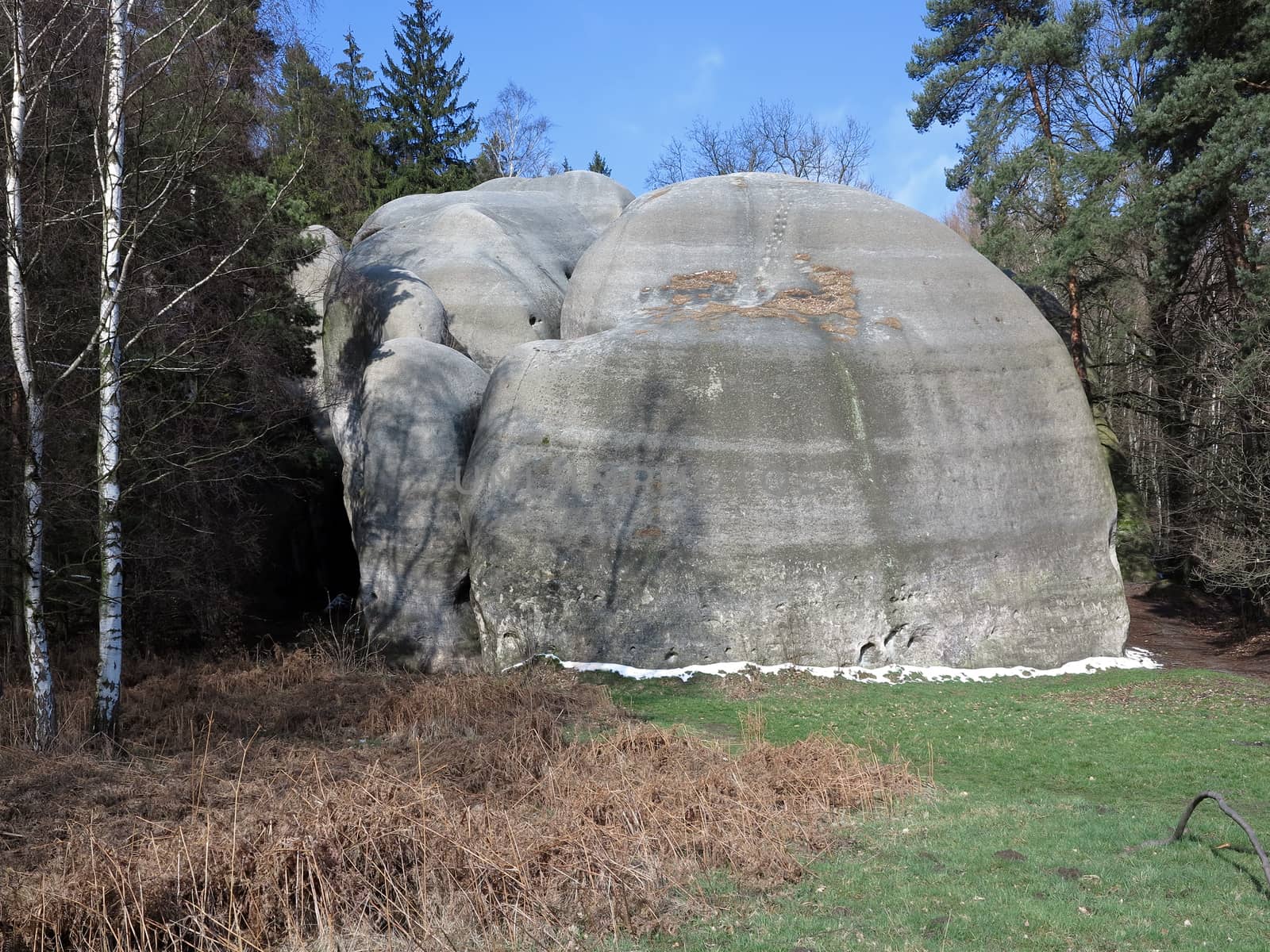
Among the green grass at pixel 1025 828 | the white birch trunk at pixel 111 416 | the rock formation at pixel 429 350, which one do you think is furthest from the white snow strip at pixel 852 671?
the white birch trunk at pixel 111 416

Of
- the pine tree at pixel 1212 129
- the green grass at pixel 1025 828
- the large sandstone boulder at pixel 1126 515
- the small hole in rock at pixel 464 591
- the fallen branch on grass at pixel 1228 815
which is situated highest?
the pine tree at pixel 1212 129

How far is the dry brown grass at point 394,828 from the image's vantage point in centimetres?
607

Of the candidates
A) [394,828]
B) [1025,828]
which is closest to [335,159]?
[394,828]

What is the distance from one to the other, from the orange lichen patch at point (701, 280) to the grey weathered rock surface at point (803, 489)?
3.01 ft

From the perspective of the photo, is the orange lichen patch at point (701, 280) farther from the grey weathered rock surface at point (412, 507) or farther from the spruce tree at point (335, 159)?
the spruce tree at point (335, 159)

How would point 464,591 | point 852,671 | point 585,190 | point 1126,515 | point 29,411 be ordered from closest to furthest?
point 29,411 → point 852,671 → point 464,591 → point 1126,515 → point 585,190

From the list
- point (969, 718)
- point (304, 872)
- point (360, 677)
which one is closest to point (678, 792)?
point (304, 872)

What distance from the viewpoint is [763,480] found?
51.5 feet

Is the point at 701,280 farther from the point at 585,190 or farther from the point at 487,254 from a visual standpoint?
the point at 585,190

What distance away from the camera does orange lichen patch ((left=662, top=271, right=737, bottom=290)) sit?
1834 cm

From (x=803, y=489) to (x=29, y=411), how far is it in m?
10.1

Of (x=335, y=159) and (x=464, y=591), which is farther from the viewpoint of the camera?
(x=335, y=159)

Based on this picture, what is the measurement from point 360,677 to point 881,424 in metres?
8.49

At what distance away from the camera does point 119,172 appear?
1012cm
